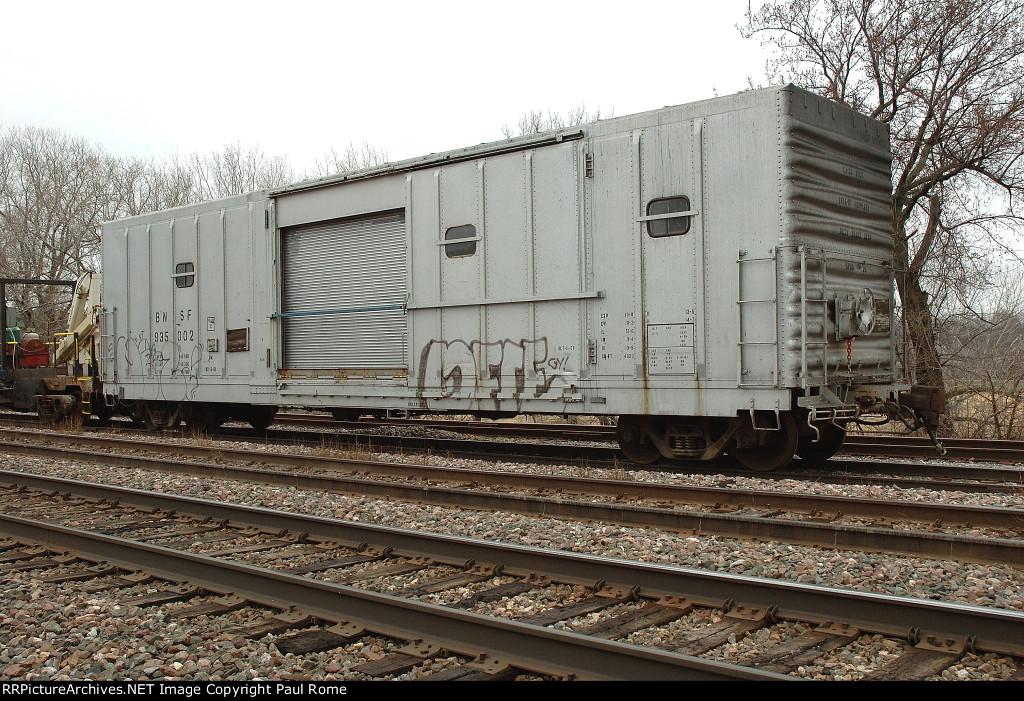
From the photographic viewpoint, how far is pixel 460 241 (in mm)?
11000

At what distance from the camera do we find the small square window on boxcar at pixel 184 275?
14.6 metres

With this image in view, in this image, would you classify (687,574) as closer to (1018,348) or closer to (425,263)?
(425,263)

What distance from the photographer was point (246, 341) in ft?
44.4

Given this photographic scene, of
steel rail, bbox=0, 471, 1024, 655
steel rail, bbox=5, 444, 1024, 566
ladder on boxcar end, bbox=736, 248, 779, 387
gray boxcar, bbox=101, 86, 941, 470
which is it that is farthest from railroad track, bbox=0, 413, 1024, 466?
steel rail, bbox=0, 471, 1024, 655

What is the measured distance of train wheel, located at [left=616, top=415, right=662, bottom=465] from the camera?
33.2 feet

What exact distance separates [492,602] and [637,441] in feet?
18.0

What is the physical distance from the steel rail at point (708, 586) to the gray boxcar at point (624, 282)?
3961 millimetres

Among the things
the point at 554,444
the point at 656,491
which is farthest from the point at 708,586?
the point at 554,444

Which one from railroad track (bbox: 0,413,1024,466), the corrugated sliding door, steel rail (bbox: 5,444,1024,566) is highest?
the corrugated sliding door

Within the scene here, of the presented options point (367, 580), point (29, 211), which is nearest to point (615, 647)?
point (367, 580)

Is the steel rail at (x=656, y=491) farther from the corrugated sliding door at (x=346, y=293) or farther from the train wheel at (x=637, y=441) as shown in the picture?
the corrugated sliding door at (x=346, y=293)

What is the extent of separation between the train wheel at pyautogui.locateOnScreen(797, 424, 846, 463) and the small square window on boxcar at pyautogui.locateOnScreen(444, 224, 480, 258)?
15.5ft

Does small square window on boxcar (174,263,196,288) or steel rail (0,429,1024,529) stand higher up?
small square window on boxcar (174,263,196,288)

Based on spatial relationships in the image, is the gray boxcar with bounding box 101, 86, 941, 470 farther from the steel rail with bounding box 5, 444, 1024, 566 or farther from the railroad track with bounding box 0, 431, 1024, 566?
the steel rail with bounding box 5, 444, 1024, 566
